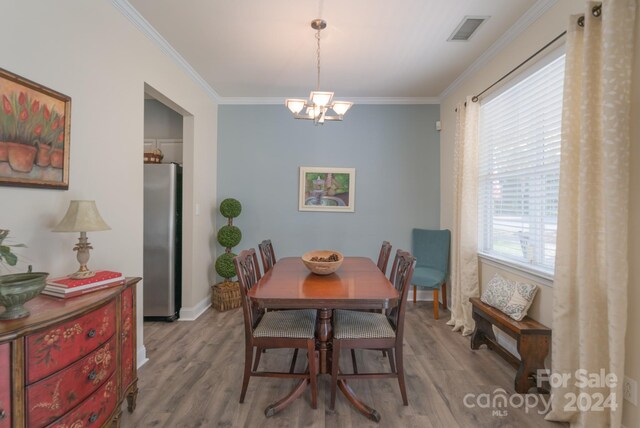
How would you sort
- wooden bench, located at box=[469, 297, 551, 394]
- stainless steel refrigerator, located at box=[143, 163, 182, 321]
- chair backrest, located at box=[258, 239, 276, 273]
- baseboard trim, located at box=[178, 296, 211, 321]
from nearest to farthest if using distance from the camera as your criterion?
1. wooden bench, located at box=[469, 297, 551, 394]
2. chair backrest, located at box=[258, 239, 276, 273]
3. stainless steel refrigerator, located at box=[143, 163, 182, 321]
4. baseboard trim, located at box=[178, 296, 211, 321]

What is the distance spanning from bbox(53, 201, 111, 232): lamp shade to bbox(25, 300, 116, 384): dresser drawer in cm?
44

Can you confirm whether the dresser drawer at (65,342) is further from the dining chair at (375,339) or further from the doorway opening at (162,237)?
the doorway opening at (162,237)

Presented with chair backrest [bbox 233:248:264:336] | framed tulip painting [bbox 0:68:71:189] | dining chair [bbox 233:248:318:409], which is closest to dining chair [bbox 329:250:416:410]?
dining chair [bbox 233:248:318:409]

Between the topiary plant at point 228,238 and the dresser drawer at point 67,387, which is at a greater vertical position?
the topiary plant at point 228,238

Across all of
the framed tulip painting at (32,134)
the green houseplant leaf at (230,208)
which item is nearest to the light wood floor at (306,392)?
the green houseplant leaf at (230,208)

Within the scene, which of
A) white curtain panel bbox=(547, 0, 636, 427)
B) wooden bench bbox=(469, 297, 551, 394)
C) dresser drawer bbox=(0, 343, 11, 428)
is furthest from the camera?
wooden bench bbox=(469, 297, 551, 394)

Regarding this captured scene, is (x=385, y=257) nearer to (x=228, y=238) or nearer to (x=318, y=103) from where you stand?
(x=318, y=103)

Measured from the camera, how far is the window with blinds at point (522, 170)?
214cm

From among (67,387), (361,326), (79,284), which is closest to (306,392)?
(361,326)

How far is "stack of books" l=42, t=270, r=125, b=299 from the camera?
1.41 metres

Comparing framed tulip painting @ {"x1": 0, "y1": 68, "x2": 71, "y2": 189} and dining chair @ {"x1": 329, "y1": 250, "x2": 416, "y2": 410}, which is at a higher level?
framed tulip painting @ {"x1": 0, "y1": 68, "x2": 71, "y2": 189}

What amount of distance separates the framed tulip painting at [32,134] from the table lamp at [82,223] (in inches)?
8.1

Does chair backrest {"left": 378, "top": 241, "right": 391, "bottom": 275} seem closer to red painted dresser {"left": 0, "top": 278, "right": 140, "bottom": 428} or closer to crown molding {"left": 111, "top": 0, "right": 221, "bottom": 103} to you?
red painted dresser {"left": 0, "top": 278, "right": 140, "bottom": 428}

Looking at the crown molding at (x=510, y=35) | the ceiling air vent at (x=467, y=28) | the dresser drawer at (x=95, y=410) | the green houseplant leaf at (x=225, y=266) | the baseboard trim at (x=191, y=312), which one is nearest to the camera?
the dresser drawer at (x=95, y=410)
